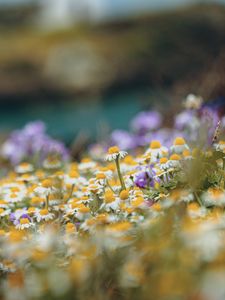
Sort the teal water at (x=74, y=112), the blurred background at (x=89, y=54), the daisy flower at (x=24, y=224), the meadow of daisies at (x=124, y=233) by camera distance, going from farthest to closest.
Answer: the blurred background at (x=89, y=54) → the teal water at (x=74, y=112) → the daisy flower at (x=24, y=224) → the meadow of daisies at (x=124, y=233)

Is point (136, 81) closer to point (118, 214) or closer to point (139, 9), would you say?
point (139, 9)

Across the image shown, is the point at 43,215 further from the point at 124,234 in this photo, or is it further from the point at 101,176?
the point at 124,234

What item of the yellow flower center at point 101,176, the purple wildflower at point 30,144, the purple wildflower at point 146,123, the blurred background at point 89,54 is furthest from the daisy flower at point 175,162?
the blurred background at point 89,54

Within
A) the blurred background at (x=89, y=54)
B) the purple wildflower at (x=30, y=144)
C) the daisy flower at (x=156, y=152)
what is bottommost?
the daisy flower at (x=156, y=152)

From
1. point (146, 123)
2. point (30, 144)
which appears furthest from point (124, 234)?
point (146, 123)

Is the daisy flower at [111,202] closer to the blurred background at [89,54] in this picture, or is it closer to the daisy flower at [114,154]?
the daisy flower at [114,154]

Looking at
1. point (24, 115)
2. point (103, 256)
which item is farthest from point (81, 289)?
point (24, 115)

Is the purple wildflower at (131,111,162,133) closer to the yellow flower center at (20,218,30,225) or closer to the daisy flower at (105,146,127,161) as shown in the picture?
the daisy flower at (105,146,127,161)
